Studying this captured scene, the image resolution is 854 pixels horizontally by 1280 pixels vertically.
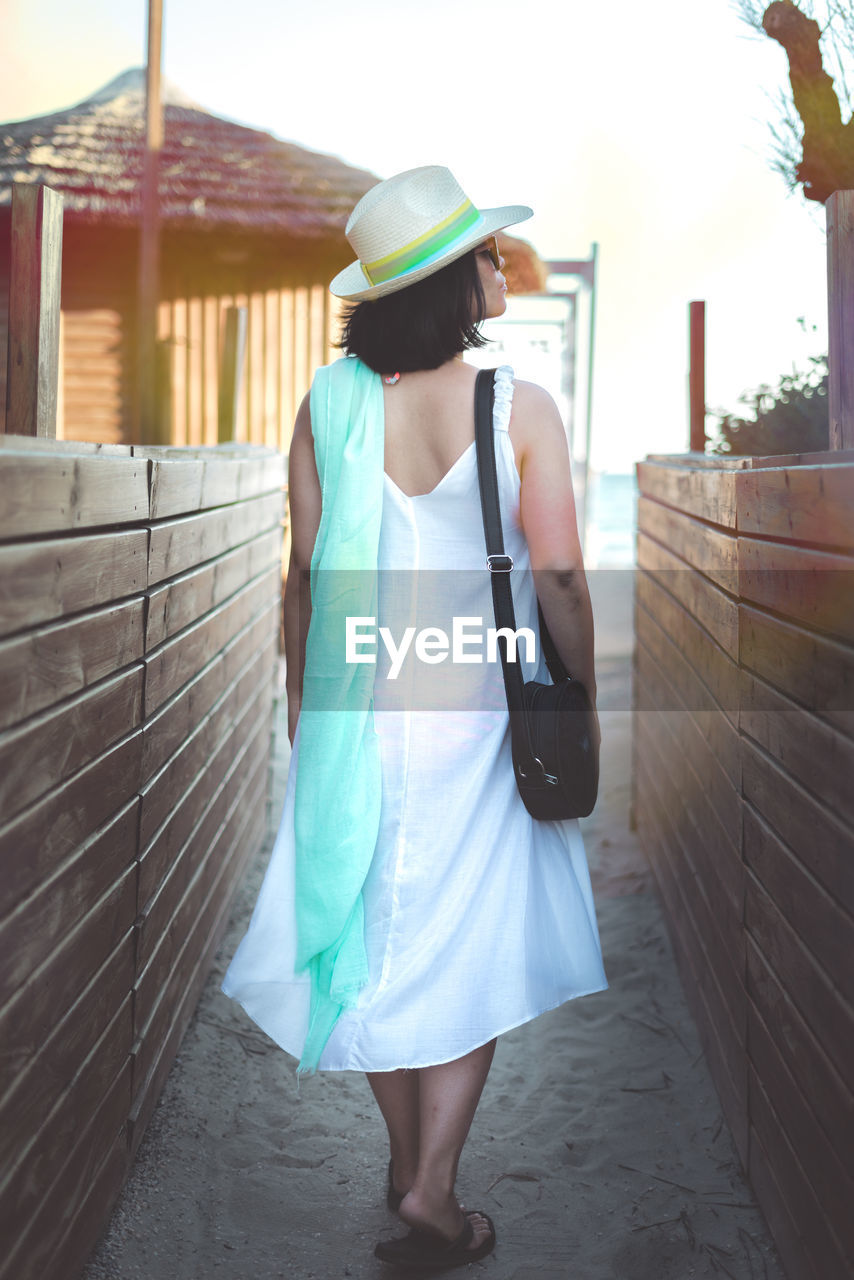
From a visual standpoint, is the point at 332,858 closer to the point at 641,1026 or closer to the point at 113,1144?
the point at 113,1144

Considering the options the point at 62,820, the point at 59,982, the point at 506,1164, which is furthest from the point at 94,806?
the point at 506,1164

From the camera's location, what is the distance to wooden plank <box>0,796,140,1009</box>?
1.55 meters

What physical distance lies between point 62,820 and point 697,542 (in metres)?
2.03

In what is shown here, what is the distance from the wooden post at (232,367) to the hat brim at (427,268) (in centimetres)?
409

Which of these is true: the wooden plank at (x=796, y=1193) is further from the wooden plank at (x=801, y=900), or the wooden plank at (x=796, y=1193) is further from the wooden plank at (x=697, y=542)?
the wooden plank at (x=697, y=542)

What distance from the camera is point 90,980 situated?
197cm

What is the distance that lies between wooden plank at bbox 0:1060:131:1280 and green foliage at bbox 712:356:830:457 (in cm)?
291

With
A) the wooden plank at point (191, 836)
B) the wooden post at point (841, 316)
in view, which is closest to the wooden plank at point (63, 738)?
the wooden plank at point (191, 836)

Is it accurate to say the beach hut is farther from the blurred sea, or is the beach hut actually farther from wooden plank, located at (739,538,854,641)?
wooden plank, located at (739,538,854,641)

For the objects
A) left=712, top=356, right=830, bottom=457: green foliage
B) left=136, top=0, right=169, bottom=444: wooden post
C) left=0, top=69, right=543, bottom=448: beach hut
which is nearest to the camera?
left=712, top=356, right=830, bottom=457: green foliage

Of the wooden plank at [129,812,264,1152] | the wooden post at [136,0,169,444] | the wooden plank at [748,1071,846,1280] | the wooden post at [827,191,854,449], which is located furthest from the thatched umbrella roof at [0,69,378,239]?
the wooden plank at [748,1071,846,1280]

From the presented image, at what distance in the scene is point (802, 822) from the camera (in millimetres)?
1915

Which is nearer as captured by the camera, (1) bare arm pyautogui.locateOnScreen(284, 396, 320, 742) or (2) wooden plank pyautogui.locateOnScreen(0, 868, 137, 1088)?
(2) wooden plank pyautogui.locateOnScreen(0, 868, 137, 1088)

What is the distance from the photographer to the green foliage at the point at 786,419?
163 inches
